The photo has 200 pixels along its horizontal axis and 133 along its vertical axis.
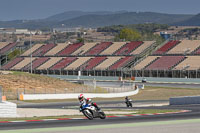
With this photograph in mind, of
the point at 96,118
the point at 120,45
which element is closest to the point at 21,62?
the point at 120,45

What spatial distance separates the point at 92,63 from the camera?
393ft

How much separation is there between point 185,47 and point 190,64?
47.2 ft

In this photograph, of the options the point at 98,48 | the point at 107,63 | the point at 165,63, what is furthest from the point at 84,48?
the point at 165,63

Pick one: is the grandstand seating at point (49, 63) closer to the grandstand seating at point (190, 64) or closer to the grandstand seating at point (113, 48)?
the grandstand seating at point (113, 48)

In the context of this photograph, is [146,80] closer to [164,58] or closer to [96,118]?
[164,58]

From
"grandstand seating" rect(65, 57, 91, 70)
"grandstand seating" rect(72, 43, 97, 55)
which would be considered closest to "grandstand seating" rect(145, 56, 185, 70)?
"grandstand seating" rect(65, 57, 91, 70)

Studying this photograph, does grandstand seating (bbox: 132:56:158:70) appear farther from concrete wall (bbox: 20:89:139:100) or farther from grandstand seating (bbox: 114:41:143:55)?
concrete wall (bbox: 20:89:139:100)

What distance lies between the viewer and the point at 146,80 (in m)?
102

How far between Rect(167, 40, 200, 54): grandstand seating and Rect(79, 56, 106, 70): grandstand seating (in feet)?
50.9

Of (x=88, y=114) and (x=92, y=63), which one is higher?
(x=92, y=63)

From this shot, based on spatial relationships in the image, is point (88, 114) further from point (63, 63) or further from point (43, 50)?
point (43, 50)

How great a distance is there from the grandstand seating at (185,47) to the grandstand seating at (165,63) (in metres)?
3.62

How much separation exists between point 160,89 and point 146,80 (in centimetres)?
1903

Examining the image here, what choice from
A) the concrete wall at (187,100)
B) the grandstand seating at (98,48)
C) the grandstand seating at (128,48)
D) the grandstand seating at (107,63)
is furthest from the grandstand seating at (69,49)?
the concrete wall at (187,100)
